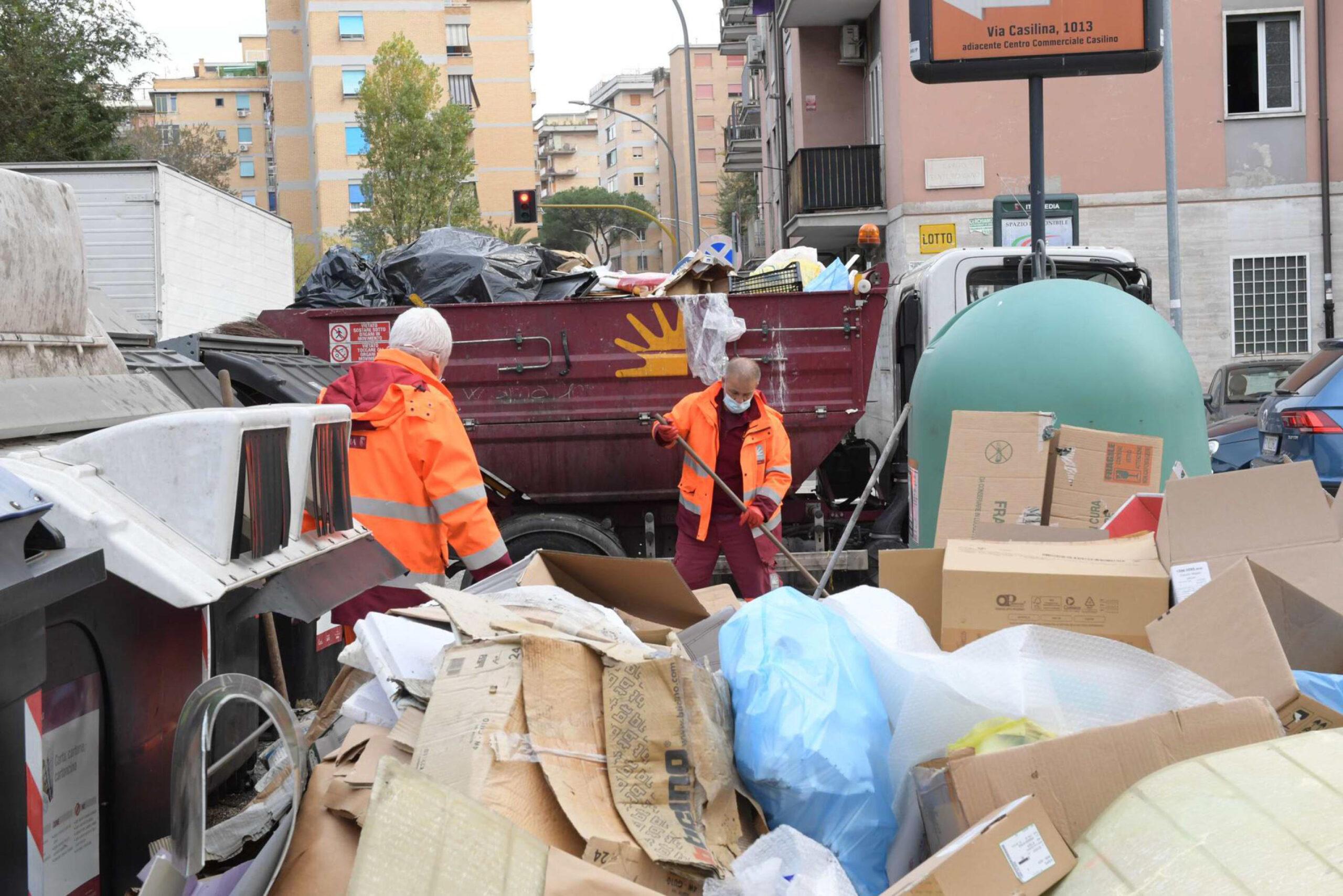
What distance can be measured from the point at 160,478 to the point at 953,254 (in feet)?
18.4

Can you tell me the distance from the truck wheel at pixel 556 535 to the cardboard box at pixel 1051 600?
11.7 feet

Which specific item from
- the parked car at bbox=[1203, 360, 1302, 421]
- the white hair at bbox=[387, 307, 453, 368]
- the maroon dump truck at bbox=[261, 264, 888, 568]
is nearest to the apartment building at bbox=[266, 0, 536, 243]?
the parked car at bbox=[1203, 360, 1302, 421]

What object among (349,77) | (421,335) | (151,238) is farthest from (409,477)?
(349,77)

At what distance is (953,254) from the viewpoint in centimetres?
705

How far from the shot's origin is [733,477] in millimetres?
6473

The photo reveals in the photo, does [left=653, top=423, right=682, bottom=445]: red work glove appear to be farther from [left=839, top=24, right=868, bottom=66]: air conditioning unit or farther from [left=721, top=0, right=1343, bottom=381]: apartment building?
[left=839, top=24, right=868, bottom=66]: air conditioning unit

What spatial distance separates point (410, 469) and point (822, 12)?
59.6 feet

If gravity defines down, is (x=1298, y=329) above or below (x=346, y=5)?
below

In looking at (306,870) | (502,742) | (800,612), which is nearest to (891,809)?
(800,612)

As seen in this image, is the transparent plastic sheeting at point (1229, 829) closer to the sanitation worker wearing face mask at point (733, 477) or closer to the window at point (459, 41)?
the sanitation worker wearing face mask at point (733, 477)

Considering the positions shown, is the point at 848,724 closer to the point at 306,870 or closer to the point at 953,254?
the point at 306,870

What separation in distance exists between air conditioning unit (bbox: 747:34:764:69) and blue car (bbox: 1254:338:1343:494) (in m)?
24.7

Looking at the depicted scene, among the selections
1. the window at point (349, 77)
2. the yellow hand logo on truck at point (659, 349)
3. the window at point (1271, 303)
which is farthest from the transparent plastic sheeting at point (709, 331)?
the window at point (349, 77)

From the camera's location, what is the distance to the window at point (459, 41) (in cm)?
5772
